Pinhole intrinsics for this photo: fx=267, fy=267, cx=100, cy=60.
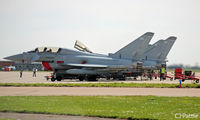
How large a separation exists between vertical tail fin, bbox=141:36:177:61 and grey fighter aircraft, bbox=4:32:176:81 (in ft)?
3.66

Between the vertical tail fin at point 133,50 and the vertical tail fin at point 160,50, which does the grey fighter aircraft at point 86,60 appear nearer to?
the vertical tail fin at point 133,50

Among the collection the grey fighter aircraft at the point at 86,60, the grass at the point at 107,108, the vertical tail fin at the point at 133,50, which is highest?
the vertical tail fin at the point at 133,50

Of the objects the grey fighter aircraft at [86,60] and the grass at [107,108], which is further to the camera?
the grey fighter aircraft at [86,60]

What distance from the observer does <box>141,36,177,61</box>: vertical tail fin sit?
124 feet

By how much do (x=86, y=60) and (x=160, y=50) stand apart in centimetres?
1165

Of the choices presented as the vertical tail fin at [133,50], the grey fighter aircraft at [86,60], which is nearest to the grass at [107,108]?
the grey fighter aircraft at [86,60]

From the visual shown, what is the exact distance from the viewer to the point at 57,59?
31703 mm

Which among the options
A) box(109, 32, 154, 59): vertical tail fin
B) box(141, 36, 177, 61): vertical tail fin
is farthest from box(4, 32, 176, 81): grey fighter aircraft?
box(141, 36, 177, 61): vertical tail fin

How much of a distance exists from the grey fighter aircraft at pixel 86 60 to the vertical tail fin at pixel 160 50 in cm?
112

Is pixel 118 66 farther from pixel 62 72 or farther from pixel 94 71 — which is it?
pixel 62 72

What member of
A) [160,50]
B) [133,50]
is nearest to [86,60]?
[133,50]

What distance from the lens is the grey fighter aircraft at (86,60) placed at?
31.0 metres

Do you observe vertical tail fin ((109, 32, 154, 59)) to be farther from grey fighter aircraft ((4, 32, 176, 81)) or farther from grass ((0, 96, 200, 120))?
grass ((0, 96, 200, 120))

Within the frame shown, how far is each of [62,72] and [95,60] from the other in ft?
14.6
